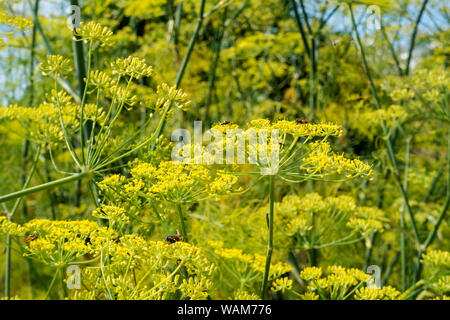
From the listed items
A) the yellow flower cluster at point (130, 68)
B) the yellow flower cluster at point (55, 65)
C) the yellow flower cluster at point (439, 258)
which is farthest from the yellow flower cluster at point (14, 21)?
the yellow flower cluster at point (439, 258)

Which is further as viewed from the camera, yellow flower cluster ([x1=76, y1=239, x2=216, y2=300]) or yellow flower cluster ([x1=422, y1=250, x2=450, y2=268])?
yellow flower cluster ([x1=422, y1=250, x2=450, y2=268])

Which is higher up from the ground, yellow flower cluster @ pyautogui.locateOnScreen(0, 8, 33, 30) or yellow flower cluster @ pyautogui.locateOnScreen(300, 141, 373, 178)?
yellow flower cluster @ pyautogui.locateOnScreen(0, 8, 33, 30)

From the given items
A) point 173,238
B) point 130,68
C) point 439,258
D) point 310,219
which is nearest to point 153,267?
point 173,238

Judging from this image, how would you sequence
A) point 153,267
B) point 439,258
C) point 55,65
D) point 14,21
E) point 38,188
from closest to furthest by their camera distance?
point 38,188
point 153,267
point 55,65
point 14,21
point 439,258

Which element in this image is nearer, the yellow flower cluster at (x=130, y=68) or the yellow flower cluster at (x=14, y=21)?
the yellow flower cluster at (x=130, y=68)

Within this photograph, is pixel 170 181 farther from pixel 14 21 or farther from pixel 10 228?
pixel 14 21

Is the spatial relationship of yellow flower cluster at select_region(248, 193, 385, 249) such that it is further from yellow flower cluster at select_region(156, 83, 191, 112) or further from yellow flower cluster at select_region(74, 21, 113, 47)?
yellow flower cluster at select_region(74, 21, 113, 47)

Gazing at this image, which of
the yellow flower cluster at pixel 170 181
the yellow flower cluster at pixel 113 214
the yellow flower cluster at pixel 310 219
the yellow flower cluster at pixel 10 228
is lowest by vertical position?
the yellow flower cluster at pixel 310 219

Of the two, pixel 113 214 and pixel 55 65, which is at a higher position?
pixel 55 65

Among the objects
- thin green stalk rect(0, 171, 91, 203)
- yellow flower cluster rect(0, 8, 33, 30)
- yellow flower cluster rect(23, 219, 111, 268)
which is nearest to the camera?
thin green stalk rect(0, 171, 91, 203)

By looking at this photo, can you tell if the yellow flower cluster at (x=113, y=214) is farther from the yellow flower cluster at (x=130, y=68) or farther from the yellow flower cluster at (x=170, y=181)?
the yellow flower cluster at (x=130, y=68)

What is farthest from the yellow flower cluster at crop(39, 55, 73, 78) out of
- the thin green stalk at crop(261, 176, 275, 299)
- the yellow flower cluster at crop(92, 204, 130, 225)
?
the thin green stalk at crop(261, 176, 275, 299)
